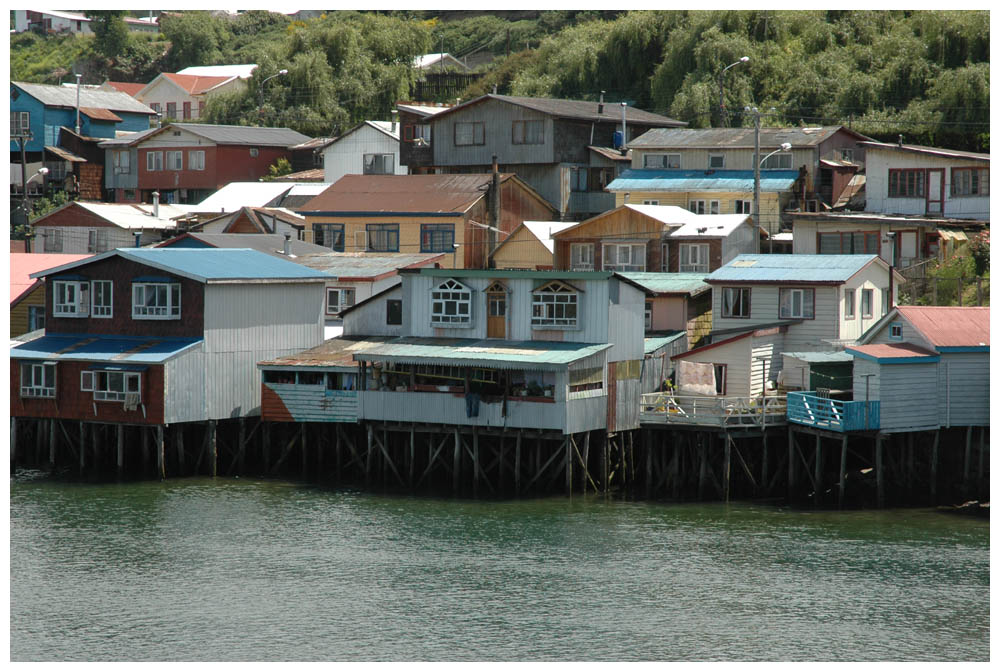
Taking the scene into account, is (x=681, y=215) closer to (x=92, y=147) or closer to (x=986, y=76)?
(x=986, y=76)

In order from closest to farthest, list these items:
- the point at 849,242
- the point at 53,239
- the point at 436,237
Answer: the point at 849,242
the point at 436,237
the point at 53,239

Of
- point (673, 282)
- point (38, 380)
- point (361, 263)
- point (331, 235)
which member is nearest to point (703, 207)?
point (673, 282)

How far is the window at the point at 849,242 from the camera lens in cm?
5172

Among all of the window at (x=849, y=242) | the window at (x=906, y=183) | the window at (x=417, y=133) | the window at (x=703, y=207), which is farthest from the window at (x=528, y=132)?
the window at (x=906, y=183)

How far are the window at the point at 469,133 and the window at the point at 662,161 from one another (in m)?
7.97

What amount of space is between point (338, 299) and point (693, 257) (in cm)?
1284

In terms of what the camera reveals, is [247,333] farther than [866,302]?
No

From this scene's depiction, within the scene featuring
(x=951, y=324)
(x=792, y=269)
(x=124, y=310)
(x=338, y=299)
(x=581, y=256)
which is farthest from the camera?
(x=581, y=256)

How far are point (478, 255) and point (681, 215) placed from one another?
362 inches

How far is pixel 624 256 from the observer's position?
2063 inches

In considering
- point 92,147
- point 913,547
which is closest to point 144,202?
point 92,147

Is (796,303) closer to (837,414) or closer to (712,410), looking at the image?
(712,410)

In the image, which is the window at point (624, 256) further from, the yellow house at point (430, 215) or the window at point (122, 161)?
the window at point (122, 161)

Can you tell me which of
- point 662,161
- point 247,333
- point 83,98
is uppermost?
point 83,98
